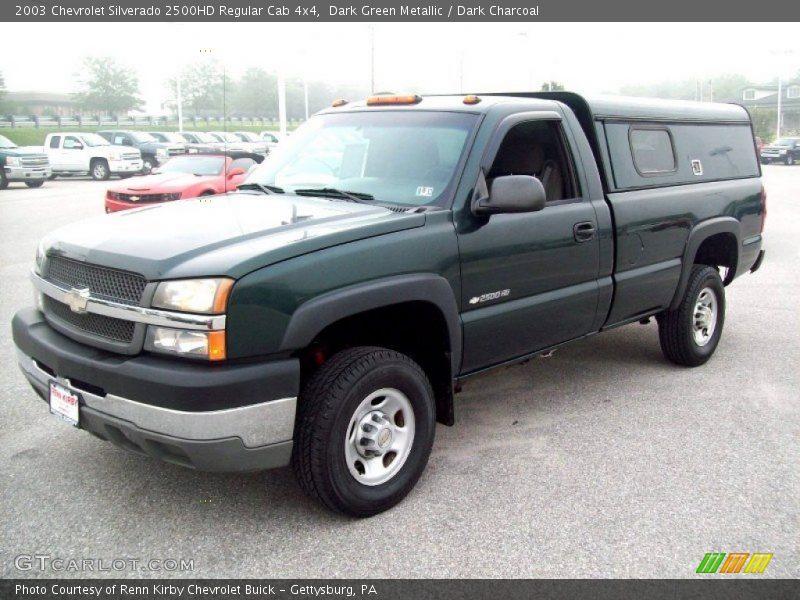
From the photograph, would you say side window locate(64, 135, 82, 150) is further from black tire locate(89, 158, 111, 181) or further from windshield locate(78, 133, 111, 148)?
black tire locate(89, 158, 111, 181)

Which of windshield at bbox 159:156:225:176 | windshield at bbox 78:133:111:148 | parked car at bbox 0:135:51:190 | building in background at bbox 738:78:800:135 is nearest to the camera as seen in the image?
windshield at bbox 159:156:225:176

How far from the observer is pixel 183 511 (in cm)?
363

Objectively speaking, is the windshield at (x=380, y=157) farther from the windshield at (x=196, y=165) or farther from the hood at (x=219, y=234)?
the windshield at (x=196, y=165)

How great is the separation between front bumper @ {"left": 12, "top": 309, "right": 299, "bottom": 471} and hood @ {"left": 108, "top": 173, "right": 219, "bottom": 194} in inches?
404

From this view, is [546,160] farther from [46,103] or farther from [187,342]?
[46,103]

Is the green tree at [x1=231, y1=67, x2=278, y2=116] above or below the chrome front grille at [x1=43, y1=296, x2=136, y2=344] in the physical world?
above

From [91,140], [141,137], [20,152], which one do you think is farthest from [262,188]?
[141,137]

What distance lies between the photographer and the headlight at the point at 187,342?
9.95 feet

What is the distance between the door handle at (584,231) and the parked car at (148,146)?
2373 centimetres

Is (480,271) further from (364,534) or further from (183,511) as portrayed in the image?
(183,511)

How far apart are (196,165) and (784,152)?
124 feet

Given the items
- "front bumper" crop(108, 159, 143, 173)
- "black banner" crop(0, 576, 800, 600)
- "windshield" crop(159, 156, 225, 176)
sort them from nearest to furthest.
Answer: "black banner" crop(0, 576, 800, 600), "windshield" crop(159, 156, 225, 176), "front bumper" crop(108, 159, 143, 173)

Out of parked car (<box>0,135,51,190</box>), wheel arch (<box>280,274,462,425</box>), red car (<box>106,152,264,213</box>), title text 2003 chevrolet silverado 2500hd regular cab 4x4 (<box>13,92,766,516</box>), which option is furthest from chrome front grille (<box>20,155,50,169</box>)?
wheel arch (<box>280,274,462,425</box>)

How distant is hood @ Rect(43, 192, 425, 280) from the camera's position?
10.3ft
